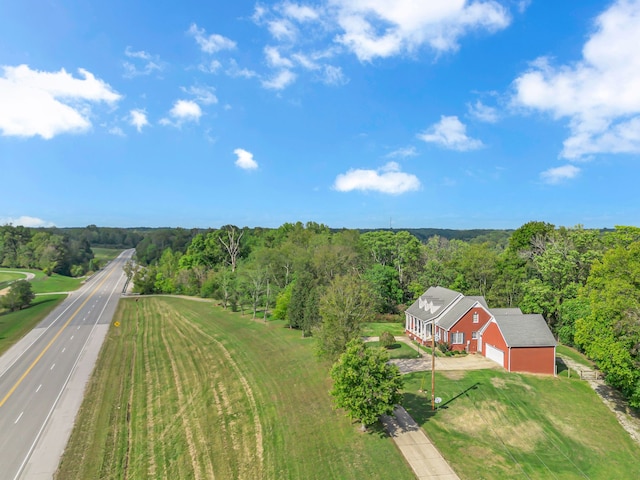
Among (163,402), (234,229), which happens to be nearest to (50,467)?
(163,402)

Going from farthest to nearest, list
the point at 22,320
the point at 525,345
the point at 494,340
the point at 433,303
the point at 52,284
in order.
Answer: the point at 52,284
the point at 22,320
the point at 433,303
the point at 494,340
the point at 525,345

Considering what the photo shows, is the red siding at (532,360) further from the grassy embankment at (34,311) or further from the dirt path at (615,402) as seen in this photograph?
the grassy embankment at (34,311)

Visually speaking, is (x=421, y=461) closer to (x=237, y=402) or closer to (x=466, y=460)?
(x=466, y=460)

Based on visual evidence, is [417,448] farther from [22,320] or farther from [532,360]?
[22,320]

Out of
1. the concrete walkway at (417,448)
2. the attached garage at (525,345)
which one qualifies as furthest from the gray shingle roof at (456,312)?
the concrete walkway at (417,448)

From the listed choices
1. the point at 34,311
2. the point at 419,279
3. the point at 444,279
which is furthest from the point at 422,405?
the point at 34,311

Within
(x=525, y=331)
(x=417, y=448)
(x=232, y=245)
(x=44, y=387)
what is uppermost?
(x=232, y=245)
